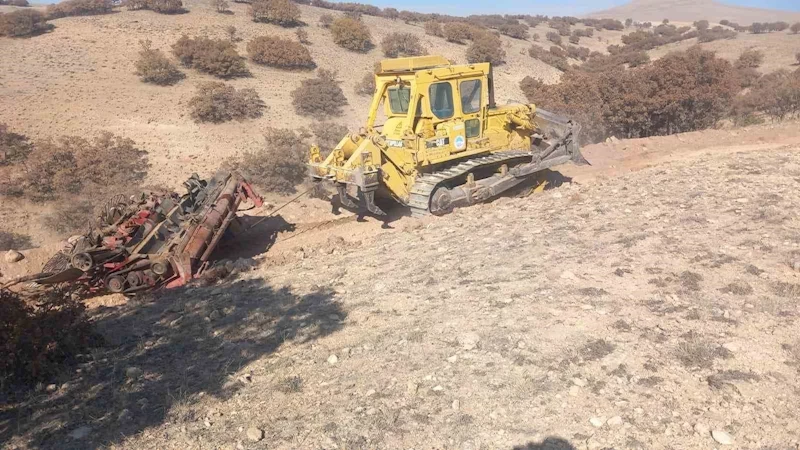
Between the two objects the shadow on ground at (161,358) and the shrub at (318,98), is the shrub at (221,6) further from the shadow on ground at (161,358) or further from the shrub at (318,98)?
the shadow on ground at (161,358)

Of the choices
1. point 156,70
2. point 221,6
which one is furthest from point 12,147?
point 221,6

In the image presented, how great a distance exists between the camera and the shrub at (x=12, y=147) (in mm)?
16703

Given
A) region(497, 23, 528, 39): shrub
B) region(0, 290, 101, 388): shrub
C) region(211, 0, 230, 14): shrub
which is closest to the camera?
region(0, 290, 101, 388): shrub

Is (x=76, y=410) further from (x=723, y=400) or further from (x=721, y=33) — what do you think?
(x=721, y=33)

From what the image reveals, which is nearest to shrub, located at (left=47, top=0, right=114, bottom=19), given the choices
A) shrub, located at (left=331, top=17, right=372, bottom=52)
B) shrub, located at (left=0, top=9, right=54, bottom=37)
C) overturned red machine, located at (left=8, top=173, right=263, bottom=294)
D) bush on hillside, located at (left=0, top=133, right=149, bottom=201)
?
shrub, located at (left=0, top=9, right=54, bottom=37)

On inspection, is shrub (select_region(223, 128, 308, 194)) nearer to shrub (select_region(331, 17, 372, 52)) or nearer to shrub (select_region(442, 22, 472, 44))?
shrub (select_region(331, 17, 372, 52))

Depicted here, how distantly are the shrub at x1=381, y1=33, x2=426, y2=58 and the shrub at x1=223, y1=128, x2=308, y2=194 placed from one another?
18.5 metres

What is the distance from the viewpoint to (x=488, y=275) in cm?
700

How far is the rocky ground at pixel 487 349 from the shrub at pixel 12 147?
11.7 meters

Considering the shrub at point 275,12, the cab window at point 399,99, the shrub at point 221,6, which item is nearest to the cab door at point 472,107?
the cab window at point 399,99

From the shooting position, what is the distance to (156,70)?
2448 centimetres

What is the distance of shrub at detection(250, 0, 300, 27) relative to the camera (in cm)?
3353

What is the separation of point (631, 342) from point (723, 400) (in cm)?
94

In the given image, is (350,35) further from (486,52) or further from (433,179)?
(433,179)
